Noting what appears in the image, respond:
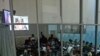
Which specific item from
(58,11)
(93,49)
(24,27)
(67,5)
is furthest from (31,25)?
(93,49)

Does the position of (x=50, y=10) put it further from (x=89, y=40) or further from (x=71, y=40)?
(x=89, y=40)

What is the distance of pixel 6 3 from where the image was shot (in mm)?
5262

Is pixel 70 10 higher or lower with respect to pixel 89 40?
higher

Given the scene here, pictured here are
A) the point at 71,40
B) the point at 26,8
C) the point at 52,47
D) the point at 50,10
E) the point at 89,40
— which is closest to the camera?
the point at 52,47

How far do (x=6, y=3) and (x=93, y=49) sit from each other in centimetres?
323

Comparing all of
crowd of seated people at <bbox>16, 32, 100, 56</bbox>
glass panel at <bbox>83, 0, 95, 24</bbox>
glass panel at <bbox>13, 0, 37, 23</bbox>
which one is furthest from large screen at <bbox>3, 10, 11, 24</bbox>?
glass panel at <bbox>83, 0, 95, 24</bbox>

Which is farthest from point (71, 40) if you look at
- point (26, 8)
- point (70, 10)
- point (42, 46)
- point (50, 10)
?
point (26, 8)

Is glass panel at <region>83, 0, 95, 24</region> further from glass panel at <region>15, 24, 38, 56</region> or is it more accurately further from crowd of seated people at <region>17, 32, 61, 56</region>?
glass panel at <region>15, 24, 38, 56</region>

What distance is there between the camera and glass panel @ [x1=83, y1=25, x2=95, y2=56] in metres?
5.85

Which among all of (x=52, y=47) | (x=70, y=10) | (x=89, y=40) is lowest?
(x=52, y=47)

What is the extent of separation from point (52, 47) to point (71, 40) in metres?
0.70

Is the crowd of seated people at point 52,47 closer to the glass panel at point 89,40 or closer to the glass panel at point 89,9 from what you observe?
the glass panel at point 89,40

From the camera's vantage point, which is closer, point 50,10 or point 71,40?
point 71,40

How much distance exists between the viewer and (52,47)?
5719 millimetres
